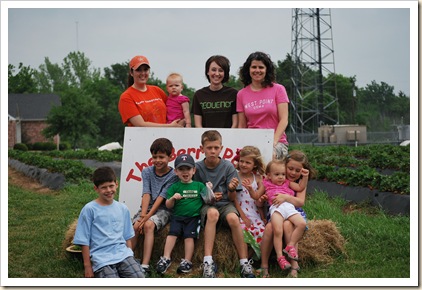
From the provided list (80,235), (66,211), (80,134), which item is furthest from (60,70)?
(80,235)

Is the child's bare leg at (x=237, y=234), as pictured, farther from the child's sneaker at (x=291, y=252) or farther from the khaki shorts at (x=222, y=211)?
the child's sneaker at (x=291, y=252)

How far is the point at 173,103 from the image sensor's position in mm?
6520

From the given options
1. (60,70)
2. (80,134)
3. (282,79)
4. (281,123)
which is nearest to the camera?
(281,123)

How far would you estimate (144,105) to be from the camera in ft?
20.6

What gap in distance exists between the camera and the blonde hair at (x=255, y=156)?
5789 millimetres

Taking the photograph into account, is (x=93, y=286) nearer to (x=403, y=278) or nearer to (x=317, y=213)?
(x=403, y=278)

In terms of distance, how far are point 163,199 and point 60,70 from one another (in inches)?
2801

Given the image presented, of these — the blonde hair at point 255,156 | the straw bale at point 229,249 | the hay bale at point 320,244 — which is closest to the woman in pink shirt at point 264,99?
the blonde hair at point 255,156

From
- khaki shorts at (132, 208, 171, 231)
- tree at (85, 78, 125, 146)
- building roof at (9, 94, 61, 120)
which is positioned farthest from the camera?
tree at (85, 78, 125, 146)

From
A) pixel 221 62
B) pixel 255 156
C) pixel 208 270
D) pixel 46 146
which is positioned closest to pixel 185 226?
pixel 208 270

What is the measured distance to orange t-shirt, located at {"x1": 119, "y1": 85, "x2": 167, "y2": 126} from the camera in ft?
20.4

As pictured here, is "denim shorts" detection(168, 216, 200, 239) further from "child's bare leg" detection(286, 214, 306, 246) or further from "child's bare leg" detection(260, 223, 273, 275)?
"child's bare leg" detection(286, 214, 306, 246)

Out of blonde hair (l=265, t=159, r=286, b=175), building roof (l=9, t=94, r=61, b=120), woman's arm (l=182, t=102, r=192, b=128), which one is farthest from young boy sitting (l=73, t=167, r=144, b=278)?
building roof (l=9, t=94, r=61, b=120)

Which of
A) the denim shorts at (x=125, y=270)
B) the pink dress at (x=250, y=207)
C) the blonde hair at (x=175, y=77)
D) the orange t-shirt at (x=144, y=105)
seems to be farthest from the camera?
the blonde hair at (x=175, y=77)
